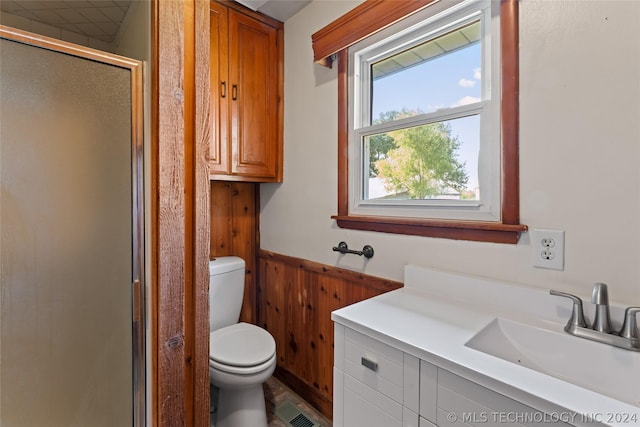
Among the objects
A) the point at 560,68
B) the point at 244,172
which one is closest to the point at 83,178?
the point at 244,172

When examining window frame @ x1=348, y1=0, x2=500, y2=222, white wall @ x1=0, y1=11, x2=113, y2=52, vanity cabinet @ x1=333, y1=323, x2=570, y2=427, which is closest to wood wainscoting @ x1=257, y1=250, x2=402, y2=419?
window frame @ x1=348, y1=0, x2=500, y2=222

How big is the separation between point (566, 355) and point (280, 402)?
156cm

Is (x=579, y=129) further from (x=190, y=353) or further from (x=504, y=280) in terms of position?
(x=190, y=353)

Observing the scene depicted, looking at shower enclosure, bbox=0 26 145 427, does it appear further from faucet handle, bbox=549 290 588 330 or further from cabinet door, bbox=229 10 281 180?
faucet handle, bbox=549 290 588 330

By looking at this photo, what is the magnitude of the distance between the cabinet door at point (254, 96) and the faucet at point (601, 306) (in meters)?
1.64

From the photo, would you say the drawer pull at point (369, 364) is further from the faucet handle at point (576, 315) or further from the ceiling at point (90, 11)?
the ceiling at point (90, 11)

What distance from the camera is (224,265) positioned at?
1820 millimetres

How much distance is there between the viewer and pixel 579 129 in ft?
3.02

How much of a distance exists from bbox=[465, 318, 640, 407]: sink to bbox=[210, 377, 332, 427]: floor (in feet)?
3.77

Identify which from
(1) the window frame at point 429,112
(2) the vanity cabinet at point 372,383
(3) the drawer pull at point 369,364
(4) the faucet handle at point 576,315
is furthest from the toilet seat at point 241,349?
(4) the faucet handle at point 576,315

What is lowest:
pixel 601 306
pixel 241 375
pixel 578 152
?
pixel 241 375

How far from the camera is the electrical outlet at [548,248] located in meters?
0.96

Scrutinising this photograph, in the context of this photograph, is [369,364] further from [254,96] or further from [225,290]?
[254,96]

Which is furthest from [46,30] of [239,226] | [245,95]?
[239,226]
